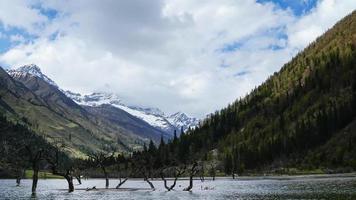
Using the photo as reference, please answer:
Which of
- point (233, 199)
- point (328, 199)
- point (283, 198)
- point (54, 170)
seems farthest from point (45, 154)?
point (328, 199)

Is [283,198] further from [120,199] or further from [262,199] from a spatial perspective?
[120,199]

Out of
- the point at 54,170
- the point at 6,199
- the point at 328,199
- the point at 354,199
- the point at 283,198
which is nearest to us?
the point at 354,199

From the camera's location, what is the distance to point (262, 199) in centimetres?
9500

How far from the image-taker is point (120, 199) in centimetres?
10950

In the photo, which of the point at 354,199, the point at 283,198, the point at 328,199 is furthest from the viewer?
the point at 283,198

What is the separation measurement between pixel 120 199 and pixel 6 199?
904 inches

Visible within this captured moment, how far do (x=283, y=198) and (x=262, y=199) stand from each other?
3746 millimetres

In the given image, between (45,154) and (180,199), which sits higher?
(45,154)

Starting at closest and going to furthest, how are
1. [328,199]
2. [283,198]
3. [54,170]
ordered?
1. [328,199]
2. [283,198]
3. [54,170]

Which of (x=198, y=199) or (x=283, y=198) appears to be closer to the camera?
(x=283, y=198)

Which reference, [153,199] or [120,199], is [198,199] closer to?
[153,199]

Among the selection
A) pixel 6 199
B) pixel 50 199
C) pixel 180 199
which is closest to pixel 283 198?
pixel 180 199

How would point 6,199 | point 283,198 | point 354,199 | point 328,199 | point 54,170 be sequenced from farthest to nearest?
point 54,170, point 6,199, point 283,198, point 328,199, point 354,199

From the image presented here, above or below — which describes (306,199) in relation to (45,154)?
below
